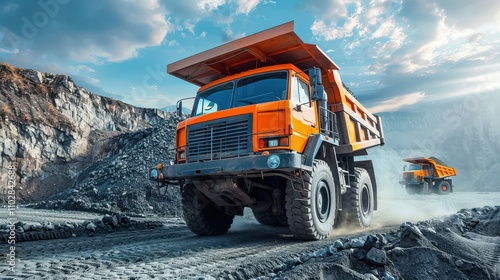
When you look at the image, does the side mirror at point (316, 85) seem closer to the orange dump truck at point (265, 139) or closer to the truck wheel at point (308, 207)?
the orange dump truck at point (265, 139)

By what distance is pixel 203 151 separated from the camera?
18.6ft

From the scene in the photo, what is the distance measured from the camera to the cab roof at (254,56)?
6.00 meters

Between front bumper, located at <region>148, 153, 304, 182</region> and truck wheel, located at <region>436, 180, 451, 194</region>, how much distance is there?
23.2 metres

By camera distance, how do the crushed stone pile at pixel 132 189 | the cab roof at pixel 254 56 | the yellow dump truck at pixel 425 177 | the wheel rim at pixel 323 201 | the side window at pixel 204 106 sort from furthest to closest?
the yellow dump truck at pixel 425 177 < the crushed stone pile at pixel 132 189 < the side window at pixel 204 106 < the cab roof at pixel 254 56 < the wheel rim at pixel 323 201

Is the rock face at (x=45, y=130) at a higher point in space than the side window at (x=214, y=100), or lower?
A: higher

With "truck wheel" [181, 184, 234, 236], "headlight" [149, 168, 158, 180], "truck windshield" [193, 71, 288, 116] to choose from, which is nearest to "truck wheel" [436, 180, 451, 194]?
"truck wheel" [181, 184, 234, 236]

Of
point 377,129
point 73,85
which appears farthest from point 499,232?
point 73,85

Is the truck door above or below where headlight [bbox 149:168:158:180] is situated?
above

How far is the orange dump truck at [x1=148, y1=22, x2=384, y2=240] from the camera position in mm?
5246

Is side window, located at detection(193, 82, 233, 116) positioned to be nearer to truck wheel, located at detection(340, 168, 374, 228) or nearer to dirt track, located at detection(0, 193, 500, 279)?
dirt track, located at detection(0, 193, 500, 279)

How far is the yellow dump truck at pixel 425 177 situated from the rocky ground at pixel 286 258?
2011 centimetres

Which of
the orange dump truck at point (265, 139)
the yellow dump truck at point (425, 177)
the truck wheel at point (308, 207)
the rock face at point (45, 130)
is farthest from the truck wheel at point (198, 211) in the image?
the rock face at point (45, 130)

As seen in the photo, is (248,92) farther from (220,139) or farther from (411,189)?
(411,189)

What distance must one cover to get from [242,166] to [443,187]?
24.5 meters
